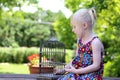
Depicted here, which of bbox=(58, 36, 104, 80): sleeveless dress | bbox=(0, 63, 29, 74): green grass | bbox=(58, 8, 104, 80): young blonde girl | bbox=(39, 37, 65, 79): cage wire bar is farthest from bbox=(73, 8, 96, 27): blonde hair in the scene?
bbox=(0, 63, 29, 74): green grass

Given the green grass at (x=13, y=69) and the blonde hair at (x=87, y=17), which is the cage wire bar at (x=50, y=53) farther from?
the green grass at (x=13, y=69)

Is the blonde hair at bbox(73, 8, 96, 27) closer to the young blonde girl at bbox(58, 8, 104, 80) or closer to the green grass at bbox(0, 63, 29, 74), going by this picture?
the young blonde girl at bbox(58, 8, 104, 80)

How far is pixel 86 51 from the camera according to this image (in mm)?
1863

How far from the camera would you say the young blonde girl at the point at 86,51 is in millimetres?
1812

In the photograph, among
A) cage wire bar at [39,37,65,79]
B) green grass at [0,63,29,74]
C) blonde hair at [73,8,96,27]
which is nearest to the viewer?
blonde hair at [73,8,96,27]

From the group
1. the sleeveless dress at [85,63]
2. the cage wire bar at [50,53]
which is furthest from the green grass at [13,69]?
the sleeveless dress at [85,63]

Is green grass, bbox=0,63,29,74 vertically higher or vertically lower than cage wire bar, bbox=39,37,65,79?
lower

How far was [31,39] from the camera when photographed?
21859mm

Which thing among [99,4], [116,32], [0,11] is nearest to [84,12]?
[99,4]

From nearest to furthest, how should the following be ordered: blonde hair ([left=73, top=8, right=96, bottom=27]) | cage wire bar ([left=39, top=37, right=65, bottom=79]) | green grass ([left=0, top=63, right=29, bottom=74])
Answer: blonde hair ([left=73, top=8, right=96, bottom=27]) → cage wire bar ([left=39, top=37, right=65, bottom=79]) → green grass ([left=0, top=63, right=29, bottom=74])

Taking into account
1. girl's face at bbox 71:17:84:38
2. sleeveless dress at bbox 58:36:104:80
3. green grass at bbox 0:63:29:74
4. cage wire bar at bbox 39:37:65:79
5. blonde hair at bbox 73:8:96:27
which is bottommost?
green grass at bbox 0:63:29:74

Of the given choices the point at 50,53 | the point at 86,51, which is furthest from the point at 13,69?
the point at 86,51

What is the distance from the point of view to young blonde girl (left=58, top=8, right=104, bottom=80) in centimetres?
181

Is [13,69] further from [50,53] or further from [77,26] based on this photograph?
[77,26]
